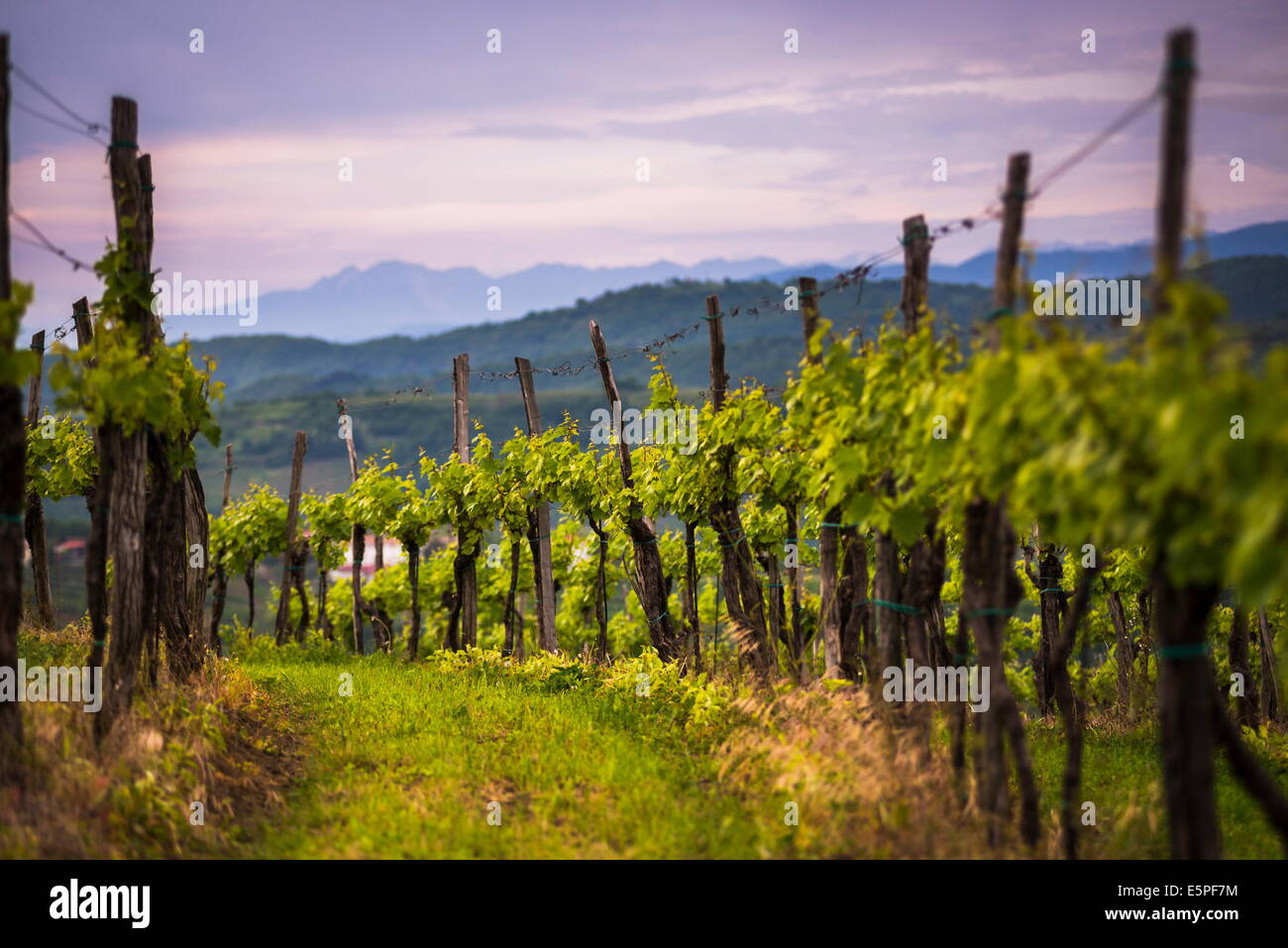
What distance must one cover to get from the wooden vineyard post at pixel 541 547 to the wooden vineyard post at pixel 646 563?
86.3 inches

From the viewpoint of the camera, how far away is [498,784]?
27.4 feet

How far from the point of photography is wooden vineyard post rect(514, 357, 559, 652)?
16.6m

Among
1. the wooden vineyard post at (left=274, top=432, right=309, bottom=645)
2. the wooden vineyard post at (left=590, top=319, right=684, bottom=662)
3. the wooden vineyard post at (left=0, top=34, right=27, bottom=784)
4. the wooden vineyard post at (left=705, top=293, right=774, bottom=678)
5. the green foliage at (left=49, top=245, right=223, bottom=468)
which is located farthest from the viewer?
the wooden vineyard post at (left=274, top=432, right=309, bottom=645)

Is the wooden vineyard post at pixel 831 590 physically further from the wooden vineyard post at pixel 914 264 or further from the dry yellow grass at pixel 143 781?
the dry yellow grass at pixel 143 781

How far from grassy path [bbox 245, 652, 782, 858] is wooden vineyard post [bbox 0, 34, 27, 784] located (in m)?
1.82

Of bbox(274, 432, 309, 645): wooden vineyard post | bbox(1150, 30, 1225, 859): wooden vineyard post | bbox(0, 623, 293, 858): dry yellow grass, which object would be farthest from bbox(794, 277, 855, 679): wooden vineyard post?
bbox(274, 432, 309, 645): wooden vineyard post

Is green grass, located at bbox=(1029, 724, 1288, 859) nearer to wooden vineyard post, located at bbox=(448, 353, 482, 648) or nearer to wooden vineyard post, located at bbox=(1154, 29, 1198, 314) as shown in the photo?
wooden vineyard post, located at bbox=(1154, 29, 1198, 314)

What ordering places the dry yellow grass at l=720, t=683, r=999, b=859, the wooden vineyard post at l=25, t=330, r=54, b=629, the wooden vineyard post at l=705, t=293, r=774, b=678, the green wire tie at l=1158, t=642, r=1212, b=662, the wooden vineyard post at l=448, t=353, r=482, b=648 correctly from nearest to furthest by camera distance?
1. the green wire tie at l=1158, t=642, r=1212, b=662
2. the dry yellow grass at l=720, t=683, r=999, b=859
3. the wooden vineyard post at l=705, t=293, r=774, b=678
4. the wooden vineyard post at l=25, t=330, r=54, b=629
5. the wooden vineyard post at l=448, t=353, r=482, b=648

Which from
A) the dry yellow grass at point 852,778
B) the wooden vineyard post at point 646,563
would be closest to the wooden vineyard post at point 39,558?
the wooden vineyard post at point 646,563

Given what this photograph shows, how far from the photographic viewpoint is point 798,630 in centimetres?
1310

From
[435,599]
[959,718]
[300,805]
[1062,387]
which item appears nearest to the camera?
[1062,387]
